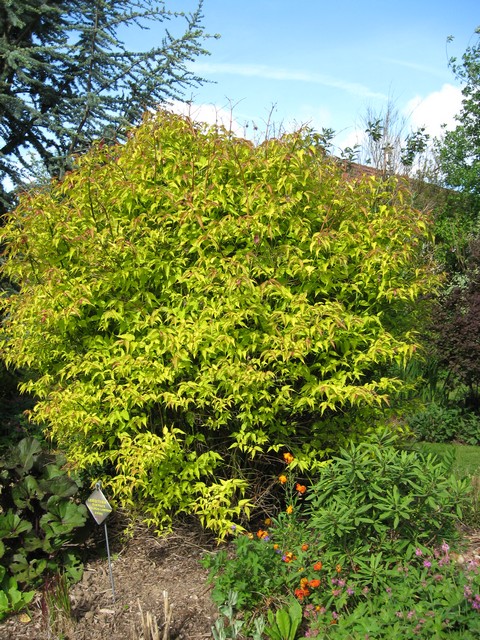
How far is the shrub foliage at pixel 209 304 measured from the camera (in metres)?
4.22

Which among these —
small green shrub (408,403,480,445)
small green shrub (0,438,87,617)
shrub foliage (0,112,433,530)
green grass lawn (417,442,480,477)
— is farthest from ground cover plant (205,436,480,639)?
small green shrub (408,403,480,445)

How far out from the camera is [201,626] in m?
3.71

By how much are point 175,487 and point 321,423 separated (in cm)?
107

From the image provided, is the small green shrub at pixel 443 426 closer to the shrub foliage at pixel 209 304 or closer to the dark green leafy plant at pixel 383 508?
the shrub foliage at pixel 209 304

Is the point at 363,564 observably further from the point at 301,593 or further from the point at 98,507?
the point at 98,507

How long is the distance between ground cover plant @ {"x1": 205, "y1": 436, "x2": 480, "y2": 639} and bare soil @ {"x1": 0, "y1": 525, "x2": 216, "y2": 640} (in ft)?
0.91

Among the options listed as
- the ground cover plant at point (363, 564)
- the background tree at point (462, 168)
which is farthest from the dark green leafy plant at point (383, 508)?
the background tree at point (462, 168)

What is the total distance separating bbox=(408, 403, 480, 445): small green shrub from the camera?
862 cm

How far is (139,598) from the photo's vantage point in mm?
4066

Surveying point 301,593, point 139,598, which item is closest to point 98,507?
point 139,598

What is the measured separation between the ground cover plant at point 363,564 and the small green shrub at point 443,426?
494 cm

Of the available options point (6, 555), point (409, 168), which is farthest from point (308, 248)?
point (409, 168)

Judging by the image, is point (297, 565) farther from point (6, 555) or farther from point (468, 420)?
point (468, 420)

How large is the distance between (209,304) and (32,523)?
180 cm
